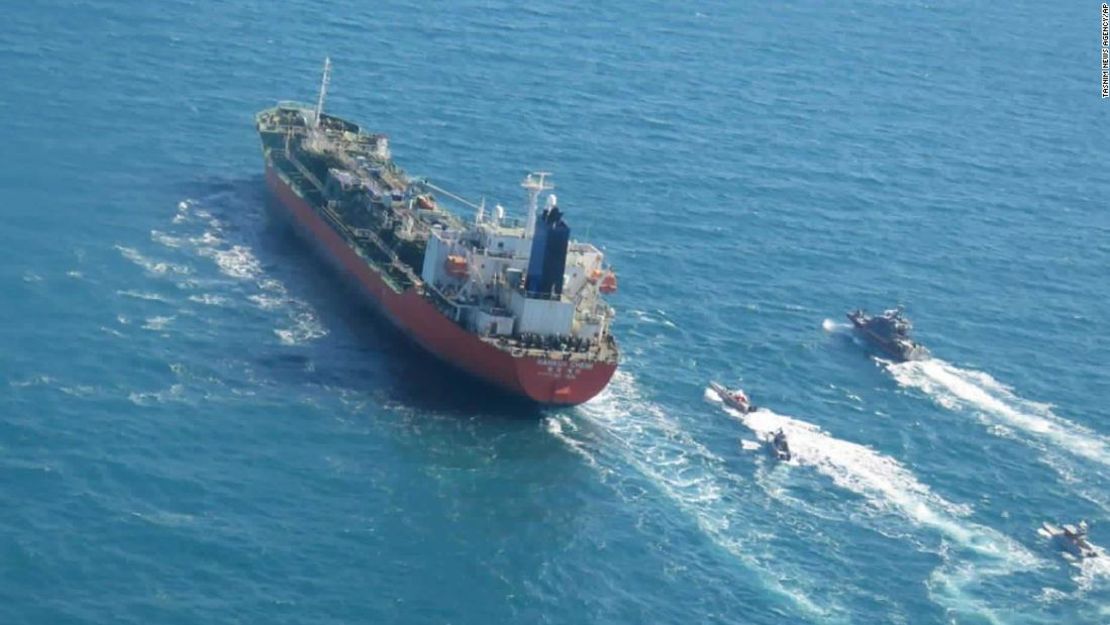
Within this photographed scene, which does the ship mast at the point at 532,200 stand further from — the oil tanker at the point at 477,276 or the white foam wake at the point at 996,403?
the white foam wake at the point at 996,403

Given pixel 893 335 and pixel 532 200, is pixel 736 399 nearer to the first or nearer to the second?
pixel 893 335

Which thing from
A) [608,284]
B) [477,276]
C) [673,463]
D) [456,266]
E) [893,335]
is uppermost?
[608,284]

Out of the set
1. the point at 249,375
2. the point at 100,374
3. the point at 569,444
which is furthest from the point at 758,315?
the point at 100,374

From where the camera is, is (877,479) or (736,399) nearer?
(877,479)

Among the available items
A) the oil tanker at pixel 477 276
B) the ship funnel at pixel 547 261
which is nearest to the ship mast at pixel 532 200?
the oil tanker at pixel 477 276

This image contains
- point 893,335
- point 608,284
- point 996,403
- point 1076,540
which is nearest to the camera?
point 1076,540

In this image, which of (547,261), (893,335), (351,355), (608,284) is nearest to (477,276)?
(547,261)

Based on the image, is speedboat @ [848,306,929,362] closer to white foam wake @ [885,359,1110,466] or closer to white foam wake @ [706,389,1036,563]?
white foam wake @ [885,359,1110,466]

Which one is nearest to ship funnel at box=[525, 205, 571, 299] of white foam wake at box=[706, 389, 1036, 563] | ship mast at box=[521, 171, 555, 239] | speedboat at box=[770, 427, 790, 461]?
ship mast at box=[521, 171, 555, 239]
